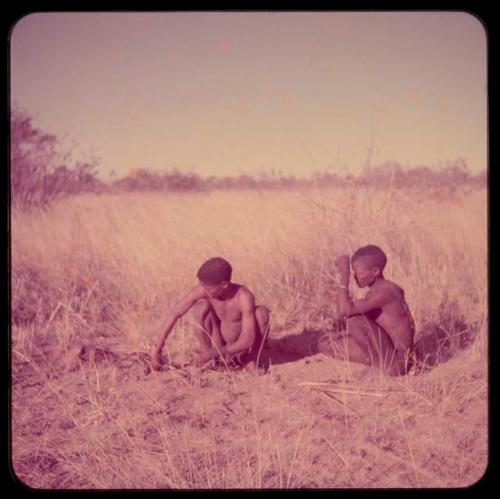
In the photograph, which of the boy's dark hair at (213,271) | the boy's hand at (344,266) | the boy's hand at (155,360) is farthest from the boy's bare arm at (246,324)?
the boy's hand at (344,266)

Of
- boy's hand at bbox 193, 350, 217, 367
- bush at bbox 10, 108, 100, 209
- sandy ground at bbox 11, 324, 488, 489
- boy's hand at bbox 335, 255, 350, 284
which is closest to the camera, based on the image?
sandy ground at bbox 11, 324, 488, 489

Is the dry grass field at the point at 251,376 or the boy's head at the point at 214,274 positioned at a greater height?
the boy's head at the point at 214,274

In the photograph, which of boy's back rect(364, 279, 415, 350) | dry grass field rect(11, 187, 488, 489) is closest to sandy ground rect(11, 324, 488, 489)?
dry grass field rect(11, 187, 488, 489)

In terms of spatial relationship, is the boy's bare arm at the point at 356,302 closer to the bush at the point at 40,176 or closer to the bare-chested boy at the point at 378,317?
the bare-chested boy at the point at 378,317

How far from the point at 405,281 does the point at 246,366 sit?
1.99 meters

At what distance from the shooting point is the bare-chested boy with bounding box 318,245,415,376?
10.7 ft

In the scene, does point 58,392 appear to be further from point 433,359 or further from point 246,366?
point 433,359

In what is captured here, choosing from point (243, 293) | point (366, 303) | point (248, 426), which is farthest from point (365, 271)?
point (248, 426)

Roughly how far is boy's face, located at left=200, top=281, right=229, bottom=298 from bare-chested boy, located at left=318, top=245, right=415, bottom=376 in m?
0.81

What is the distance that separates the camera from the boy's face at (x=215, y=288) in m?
3.27

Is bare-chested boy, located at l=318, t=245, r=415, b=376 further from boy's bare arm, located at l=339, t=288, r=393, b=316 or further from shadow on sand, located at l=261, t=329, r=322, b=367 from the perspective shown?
shadow on sand, located at l=261, t=329, r=322, b=367

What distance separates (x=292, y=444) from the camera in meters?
2.59

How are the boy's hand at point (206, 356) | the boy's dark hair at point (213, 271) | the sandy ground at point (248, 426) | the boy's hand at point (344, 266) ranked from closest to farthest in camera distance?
the sandy ground at point (248, 426) → the boy's dark hair at point (213, 271) → the boy's hand at point (344, 266) → the boy's hand at point (206, 356)

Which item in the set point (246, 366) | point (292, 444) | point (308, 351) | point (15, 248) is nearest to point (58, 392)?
point (246, 366)
